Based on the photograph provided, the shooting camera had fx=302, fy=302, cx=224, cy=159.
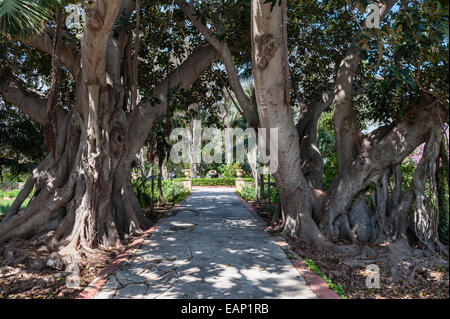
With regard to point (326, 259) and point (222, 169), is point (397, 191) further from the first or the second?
point (222, 169)

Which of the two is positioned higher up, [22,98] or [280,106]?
[22,98]

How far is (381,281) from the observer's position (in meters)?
4.01

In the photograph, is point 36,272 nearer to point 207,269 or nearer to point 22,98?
point 207,269

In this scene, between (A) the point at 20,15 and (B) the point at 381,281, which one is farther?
(A) the point at 20,15

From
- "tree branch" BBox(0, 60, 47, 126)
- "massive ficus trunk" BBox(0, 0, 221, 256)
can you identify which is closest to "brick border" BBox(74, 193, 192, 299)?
"massive ficus trunk" BBox(0, 0, 221, 256)

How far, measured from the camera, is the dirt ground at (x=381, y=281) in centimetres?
243

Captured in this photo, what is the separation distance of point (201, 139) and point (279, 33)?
107 feet

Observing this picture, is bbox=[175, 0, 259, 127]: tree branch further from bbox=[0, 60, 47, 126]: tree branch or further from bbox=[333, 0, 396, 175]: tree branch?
bbox=[0, 60, 47, 126]: tree branch

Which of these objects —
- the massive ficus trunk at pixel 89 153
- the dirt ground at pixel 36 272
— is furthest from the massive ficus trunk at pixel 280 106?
the dirt ground at pixel 36 272

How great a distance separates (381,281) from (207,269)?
239cm

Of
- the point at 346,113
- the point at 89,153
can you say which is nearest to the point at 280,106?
the point at 346,113

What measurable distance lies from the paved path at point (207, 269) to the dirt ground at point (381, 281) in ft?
1.75

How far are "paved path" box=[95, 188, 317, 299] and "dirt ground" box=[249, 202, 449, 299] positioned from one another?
533mm
